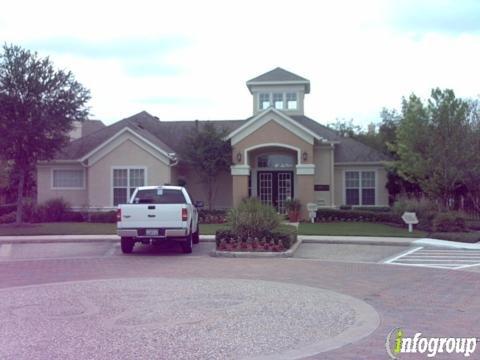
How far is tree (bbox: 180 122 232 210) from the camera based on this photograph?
98.3ft

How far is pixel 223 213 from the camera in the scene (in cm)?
2939

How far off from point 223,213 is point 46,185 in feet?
32.9

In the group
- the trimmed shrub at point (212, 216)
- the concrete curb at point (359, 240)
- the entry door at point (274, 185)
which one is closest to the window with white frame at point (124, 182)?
the trimmed shrub at point (212, 216)

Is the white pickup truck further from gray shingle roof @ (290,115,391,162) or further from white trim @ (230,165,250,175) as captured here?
gray shingle roof @ (290,115,391,162)

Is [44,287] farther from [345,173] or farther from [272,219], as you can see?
[345,173]

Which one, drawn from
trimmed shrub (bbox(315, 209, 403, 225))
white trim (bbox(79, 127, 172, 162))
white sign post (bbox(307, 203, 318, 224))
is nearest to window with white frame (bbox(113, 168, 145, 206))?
white trim (bbox(79, 127, 172, 162))

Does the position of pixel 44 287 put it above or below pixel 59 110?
below

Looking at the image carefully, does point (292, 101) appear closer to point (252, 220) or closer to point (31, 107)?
point (31, 107)

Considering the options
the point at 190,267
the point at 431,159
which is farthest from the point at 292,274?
the point at 431,159

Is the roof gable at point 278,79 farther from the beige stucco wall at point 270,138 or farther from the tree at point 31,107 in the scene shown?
the tree at point 31,107

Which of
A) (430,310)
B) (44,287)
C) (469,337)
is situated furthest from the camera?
(44,287)

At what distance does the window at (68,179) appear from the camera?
3231 centimetres

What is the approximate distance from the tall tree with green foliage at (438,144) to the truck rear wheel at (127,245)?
1392 centimetres

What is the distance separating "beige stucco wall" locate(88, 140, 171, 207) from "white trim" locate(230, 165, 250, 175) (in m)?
3.29
